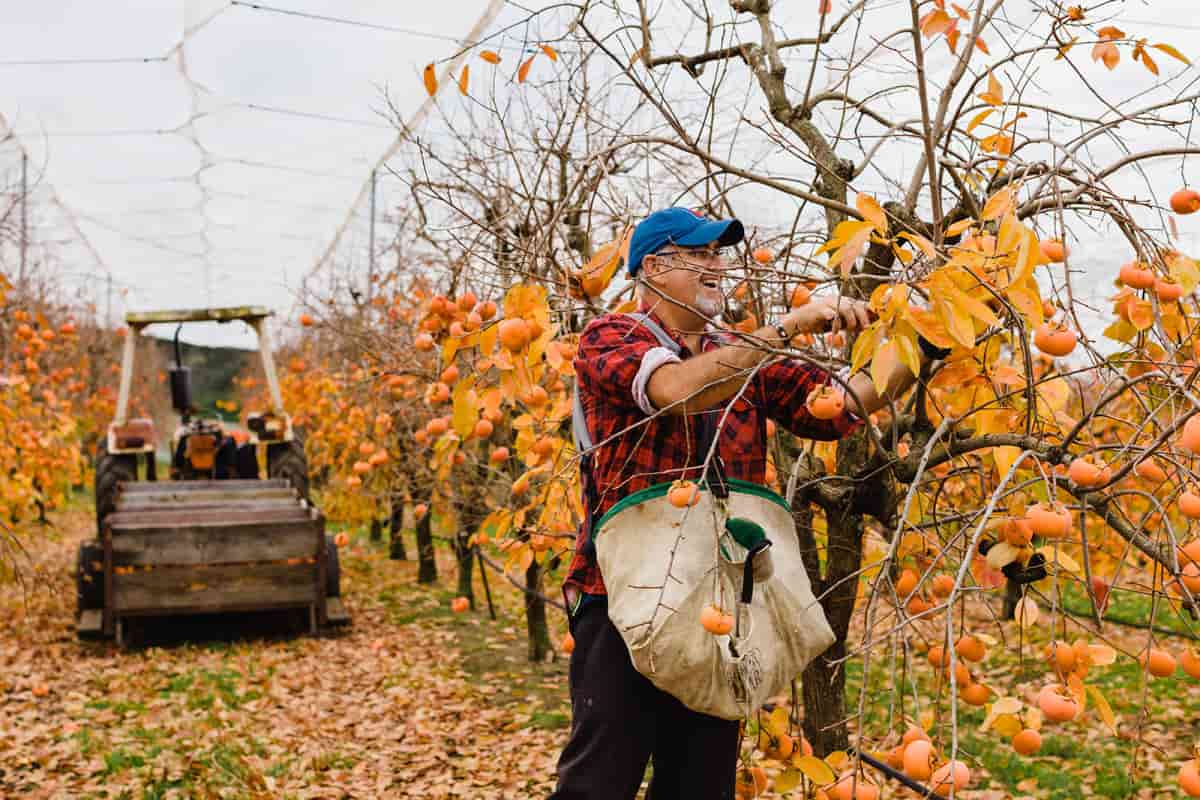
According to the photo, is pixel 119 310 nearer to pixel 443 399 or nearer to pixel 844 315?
pixel 443 399

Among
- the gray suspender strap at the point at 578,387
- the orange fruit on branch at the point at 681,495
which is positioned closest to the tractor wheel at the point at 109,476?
the gray suspender strap at the point at 578,387

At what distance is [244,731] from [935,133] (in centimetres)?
422

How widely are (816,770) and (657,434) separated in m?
0.73

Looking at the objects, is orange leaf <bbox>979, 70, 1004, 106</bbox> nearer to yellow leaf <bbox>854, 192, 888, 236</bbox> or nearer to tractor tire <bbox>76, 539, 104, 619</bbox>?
yellow leaf <bbox>854, 192, 888, 236</bbox>

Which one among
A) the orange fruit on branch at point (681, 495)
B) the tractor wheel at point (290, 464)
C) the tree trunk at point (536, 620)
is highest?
the tractor wheel at point (290, 464)

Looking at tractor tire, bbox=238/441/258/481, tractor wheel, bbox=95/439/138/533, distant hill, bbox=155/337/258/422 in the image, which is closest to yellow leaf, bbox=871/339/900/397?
tractor wheel, bbox=95/439/138/533

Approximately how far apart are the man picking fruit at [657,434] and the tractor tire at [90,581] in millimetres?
5286

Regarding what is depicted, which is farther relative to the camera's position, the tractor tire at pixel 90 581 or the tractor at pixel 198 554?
the tractor tire at pixel 90 581

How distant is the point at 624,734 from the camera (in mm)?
2133

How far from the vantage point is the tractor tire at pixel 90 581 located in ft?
21.5

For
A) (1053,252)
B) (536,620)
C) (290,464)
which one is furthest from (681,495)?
(290,464)

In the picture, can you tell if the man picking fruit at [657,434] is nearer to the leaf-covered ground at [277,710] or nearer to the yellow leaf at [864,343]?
the yellow leaf at [864,343]

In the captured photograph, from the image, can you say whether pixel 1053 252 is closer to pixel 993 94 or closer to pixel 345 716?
pixel 993 94

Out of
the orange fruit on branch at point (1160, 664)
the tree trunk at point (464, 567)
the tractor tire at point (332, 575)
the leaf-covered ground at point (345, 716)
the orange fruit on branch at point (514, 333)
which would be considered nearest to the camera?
the orange fruit on branch at point (1160, 664)
